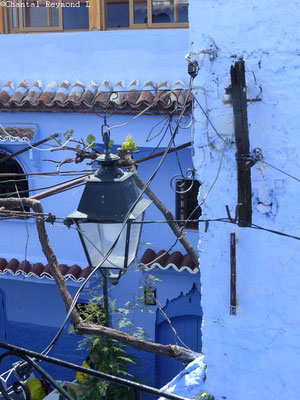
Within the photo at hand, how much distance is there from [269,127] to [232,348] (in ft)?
5.33

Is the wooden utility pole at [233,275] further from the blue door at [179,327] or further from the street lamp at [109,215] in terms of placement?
the blue door at [179,327]

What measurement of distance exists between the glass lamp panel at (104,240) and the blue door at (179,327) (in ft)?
16.2

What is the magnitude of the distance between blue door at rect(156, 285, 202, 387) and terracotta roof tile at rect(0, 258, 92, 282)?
144cm

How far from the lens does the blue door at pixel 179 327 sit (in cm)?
925

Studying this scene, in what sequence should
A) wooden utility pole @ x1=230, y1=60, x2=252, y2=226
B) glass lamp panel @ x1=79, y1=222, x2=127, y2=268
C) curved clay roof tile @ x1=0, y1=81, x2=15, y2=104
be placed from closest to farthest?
wooden utility pole @ x1=230, y1=60, x2=252, y2=226 < glass lamp panel @ x1=79, y1=222, x2=127, y2=268 < curved clay roof tile @ x1=0, y1=81, x2=15, y2=104

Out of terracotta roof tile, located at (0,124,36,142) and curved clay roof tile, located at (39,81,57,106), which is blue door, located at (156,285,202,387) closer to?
terracotta roof tile, located at (0,124,36,142)

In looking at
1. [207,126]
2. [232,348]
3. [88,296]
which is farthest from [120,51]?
[232,348]

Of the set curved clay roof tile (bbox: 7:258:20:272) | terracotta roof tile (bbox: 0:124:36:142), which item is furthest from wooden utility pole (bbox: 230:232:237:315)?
curved clay roof tile (bbox: 7:258:20:272)

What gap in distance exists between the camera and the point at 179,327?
959 centimetres

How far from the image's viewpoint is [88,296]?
31.6 feet

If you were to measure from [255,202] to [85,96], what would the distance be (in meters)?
4.57

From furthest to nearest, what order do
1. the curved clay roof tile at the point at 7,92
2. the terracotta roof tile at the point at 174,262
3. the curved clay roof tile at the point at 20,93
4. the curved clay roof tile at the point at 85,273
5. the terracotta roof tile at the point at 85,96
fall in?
the curved clay roof tile at the point at 85,273 → the curved clay roof tile at the point at 7,92 → the curved clay roof tile at the point at 20,93 → the terracotta roof tile at the point at 174,262 → the terracotta roof tile at the point at 85,96

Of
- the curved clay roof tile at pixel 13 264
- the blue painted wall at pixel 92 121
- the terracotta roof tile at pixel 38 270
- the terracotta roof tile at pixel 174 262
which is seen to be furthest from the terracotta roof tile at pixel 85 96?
the curved clay roof tile at pixel 13 264

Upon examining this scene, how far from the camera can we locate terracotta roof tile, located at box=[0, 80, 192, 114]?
7.88 metres
